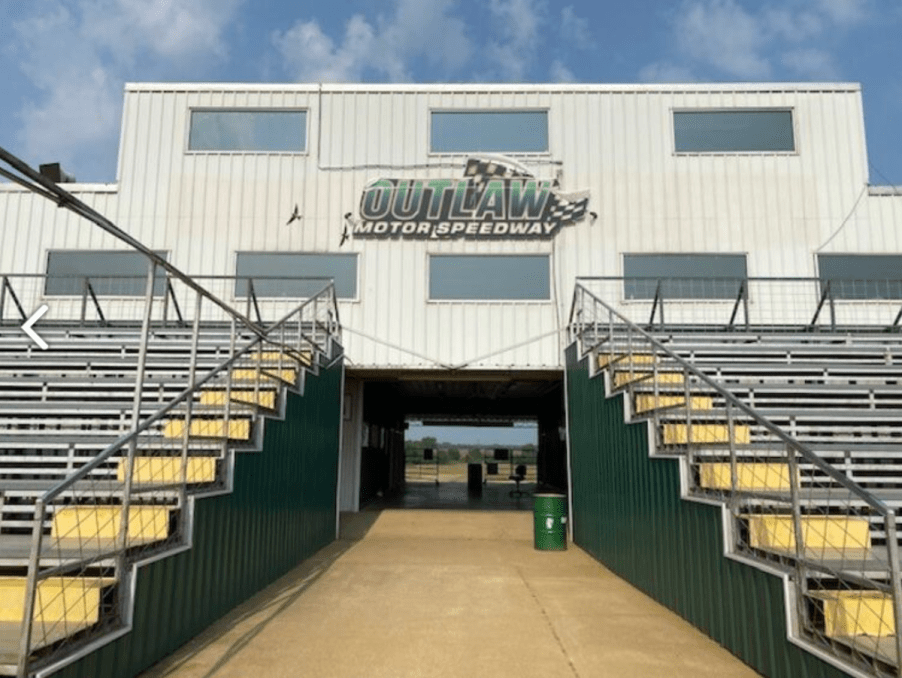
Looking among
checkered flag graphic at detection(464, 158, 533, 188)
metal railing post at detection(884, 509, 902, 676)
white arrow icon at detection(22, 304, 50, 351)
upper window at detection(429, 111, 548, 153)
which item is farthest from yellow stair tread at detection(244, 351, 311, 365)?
metal railing post at detection(884, 509, 902, 676)

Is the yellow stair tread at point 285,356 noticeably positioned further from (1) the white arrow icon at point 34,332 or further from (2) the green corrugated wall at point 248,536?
(1) the white arrow icon at point 34,332

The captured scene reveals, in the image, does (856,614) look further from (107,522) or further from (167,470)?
(167,470)

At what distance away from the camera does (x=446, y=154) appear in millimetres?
12867

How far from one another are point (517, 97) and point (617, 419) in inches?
299

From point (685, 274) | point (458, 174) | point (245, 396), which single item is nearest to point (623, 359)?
point (685, 274)

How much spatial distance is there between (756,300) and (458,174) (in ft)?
19.9

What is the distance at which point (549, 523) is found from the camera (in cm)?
963

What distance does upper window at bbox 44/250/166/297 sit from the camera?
12.4 meters

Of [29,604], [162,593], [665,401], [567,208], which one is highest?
[567,208]

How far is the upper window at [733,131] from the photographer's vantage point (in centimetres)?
1284

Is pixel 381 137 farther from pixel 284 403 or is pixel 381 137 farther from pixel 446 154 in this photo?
pixel 284 403

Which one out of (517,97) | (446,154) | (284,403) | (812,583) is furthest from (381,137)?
(812,583)

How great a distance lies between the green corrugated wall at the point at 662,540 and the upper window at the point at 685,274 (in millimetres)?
2321

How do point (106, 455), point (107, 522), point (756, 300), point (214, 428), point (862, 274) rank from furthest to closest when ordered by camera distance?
point (862, 274) < point (756, 300) < point (214, 428) < point (107, 522) < point (106, 455)
